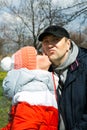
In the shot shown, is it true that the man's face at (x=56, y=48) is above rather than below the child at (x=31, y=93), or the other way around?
above

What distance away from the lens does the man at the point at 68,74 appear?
306 centimetres

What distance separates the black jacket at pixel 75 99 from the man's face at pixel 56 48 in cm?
14

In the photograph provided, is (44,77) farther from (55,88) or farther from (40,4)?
(40,4)

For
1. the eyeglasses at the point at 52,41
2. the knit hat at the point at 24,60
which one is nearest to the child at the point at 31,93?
the knit hat at the point at 24,60

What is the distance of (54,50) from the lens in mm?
3188

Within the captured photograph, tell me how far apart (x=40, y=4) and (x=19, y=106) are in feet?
105

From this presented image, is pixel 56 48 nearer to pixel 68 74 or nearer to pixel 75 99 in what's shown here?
pixel 68 74

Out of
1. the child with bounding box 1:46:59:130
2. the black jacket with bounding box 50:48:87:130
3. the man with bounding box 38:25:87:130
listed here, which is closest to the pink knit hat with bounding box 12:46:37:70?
the child with bounding box 1:46:59:130

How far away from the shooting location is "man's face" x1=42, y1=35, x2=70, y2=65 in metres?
3.17

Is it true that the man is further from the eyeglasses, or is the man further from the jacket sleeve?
the jacket sleeve

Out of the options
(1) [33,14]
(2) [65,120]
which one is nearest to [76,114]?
(2) [65,120]

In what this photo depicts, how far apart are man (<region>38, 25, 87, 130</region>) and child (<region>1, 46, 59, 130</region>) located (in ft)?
0.21

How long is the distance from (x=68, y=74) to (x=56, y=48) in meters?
0.23

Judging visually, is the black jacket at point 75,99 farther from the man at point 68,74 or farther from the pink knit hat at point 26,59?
the pink knit hat at point 26,59
